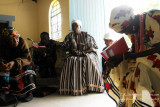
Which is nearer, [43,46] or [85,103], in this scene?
[85,103]

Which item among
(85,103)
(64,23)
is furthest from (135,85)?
(64,23)

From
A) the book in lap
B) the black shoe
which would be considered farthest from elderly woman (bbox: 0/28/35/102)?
the book in lap

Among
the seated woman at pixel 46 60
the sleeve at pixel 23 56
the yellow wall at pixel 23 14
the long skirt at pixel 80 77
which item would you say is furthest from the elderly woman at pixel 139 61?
the yellow wall at pixel 23 14

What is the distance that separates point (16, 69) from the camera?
2.07 meters

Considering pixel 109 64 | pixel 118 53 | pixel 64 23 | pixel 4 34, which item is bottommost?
pixel 109 64

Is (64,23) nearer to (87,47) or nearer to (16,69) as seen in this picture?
(87,47)

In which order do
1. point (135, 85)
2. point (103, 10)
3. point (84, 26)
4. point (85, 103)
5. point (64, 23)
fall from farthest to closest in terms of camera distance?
point (64, 23) → point (84, 26) → point (103, 10) → point (85, 103) → point (135, 85)

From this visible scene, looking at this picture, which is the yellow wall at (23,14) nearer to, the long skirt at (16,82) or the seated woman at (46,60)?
the seated woman at (46,60)

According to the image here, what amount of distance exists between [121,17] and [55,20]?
4.74 m

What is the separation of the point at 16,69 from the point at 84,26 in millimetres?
2003

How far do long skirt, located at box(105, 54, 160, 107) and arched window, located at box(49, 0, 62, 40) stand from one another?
13.7 feet

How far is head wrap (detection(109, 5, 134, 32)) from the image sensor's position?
3.47 ft

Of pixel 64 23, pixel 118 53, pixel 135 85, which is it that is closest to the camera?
pixel 135 85

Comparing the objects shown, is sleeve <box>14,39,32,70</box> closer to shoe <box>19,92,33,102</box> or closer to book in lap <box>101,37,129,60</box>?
shoe <box>19,92,33,102</box>
